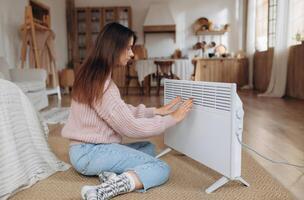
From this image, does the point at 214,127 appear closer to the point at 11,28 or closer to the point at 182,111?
the point at 182,111

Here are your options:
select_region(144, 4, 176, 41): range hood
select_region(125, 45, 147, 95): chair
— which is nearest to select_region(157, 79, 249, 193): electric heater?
select_region(125, 45, 147, 95): chair

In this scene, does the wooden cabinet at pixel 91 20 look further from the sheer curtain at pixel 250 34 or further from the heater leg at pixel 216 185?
the heater leg at pixel 216 185

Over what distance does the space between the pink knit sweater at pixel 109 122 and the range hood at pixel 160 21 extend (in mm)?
6070

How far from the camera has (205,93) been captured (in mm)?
1371

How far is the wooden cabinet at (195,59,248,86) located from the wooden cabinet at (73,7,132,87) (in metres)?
2.09

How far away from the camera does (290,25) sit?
479 cm

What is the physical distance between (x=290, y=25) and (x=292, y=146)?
3.45 m

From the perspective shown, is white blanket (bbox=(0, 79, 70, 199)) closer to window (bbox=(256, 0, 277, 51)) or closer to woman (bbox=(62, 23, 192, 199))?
woman (bbox=(62, 23, 192, 199))

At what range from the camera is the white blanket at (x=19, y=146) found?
1292 millimetres

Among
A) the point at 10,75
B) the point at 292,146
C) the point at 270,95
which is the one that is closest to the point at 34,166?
the point at 292,146

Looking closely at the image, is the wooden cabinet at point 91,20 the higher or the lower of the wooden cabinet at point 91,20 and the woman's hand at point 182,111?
the higher

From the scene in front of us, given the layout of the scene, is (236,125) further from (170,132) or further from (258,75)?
(258,75)

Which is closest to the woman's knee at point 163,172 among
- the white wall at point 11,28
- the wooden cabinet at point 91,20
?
the white wall at point 11,28

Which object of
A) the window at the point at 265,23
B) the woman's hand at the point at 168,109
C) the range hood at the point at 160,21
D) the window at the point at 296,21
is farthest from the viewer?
the range hood at the point at 160,21
